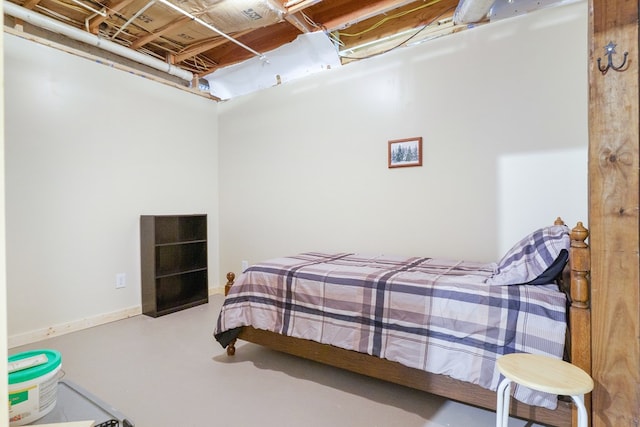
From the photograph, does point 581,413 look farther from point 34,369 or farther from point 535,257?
point 34,369

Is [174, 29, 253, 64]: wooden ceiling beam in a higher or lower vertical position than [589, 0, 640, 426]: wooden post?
higher

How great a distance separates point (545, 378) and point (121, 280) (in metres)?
3.44

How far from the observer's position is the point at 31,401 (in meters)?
1.04

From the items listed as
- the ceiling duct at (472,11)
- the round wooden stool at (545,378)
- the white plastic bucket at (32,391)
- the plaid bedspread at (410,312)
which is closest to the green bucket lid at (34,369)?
the white plastic bucket at (32,391)

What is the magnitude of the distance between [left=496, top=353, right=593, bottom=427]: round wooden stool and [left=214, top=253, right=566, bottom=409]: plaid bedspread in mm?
225

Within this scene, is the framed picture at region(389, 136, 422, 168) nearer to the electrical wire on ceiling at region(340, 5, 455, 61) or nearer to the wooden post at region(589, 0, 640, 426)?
the electrical wire on ceiling at region(340, 5, 455, 61)

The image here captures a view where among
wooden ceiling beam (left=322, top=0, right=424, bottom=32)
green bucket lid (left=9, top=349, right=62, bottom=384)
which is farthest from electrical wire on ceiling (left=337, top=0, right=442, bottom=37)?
green bucket lid (left=9, top=349, right=62, bottom=384)

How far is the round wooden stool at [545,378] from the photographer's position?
1.07 m

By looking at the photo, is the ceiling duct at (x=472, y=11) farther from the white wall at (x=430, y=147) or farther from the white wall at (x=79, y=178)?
the white wall at (x=79, y=178)

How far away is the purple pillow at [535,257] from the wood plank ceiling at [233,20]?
206cm

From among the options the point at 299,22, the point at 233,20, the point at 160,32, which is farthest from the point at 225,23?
the point at 160,32

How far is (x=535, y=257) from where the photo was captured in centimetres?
161

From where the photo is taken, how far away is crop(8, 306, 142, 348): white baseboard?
2.61 meters

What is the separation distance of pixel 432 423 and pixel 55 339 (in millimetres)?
2896
